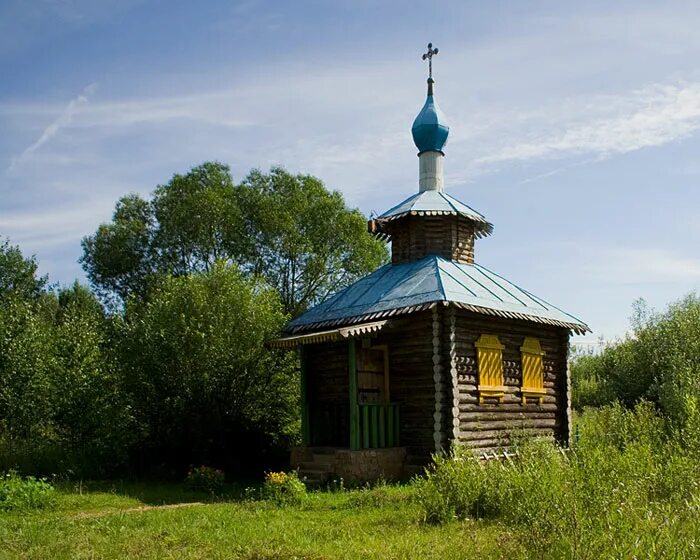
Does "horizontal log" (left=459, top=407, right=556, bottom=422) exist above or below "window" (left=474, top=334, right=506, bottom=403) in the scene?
below

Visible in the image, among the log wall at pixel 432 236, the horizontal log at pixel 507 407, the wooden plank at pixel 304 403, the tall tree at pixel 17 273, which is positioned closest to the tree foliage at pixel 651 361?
the horizontal log at pixel 507 407

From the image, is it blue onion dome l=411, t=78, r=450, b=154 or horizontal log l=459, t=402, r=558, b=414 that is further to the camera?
blue onion dome l=411, t=78, r=450, b=154

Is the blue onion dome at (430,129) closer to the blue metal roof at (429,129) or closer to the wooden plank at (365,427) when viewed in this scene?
the blue metal roof at (429,129)

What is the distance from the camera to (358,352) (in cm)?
1535

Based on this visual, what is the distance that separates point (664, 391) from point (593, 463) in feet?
54.4

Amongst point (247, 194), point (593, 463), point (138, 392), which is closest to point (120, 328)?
point (138, 392)

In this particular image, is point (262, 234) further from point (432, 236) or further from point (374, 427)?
point (374, 427)

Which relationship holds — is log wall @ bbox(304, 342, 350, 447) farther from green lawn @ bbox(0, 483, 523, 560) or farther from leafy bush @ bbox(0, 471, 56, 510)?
leafy bush @ bbox(0, 471, 56, 510)

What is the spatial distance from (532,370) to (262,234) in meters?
17.6

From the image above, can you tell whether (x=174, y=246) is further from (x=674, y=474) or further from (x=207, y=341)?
(x=674, y=474)

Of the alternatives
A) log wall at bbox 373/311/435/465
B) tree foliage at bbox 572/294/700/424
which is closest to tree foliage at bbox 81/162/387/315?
tree foliage at bbox 572/294/700/424

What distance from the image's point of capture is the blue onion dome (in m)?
19.0

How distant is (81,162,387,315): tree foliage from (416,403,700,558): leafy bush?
21619 mm

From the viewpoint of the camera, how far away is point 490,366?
15727 mm
